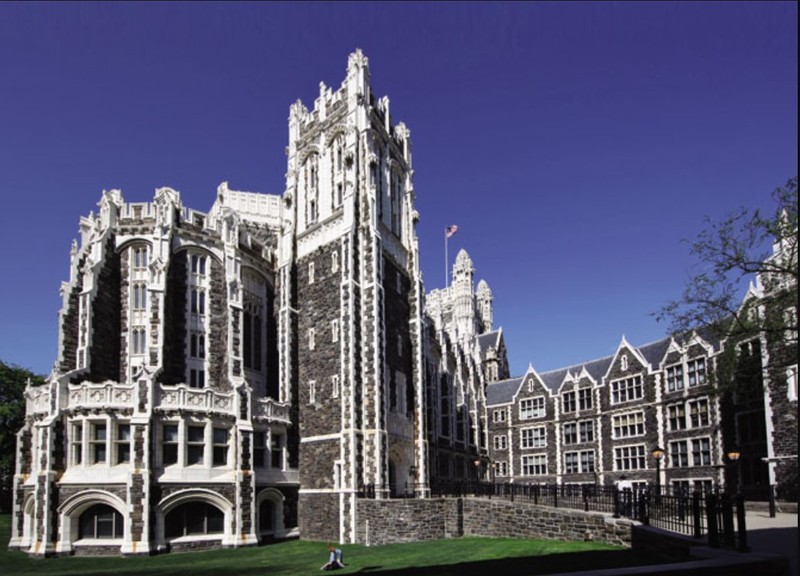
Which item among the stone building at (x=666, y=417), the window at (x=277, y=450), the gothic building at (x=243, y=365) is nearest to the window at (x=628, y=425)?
the stone building at (x=666, y=417)

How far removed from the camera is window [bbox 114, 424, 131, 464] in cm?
2898

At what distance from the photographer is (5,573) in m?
22.9

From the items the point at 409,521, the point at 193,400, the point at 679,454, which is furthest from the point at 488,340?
the point at 193,400

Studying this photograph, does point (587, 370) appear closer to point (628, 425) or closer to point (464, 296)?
point (628, 425)

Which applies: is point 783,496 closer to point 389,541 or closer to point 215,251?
point 389,541

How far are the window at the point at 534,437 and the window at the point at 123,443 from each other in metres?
42.0

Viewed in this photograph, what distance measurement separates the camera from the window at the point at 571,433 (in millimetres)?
57875

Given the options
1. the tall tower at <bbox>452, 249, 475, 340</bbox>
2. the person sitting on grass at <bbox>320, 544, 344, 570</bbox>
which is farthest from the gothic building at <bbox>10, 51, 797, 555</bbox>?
the tall tower at <bbox>452, 249, 475, 340</bbox>

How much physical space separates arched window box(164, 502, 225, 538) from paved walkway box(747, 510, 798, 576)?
22.3 meters

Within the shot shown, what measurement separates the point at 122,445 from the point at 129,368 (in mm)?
5499

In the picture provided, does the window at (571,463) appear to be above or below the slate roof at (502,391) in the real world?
below

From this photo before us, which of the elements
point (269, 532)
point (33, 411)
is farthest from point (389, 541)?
point (33, 411)

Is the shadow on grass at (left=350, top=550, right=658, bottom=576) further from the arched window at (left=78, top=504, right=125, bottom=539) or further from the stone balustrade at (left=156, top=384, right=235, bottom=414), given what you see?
the arched window at (left=78, top=504, right=125, bottom=539)

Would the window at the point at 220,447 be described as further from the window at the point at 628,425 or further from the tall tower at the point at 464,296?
the tall tower at the point at 464,296
